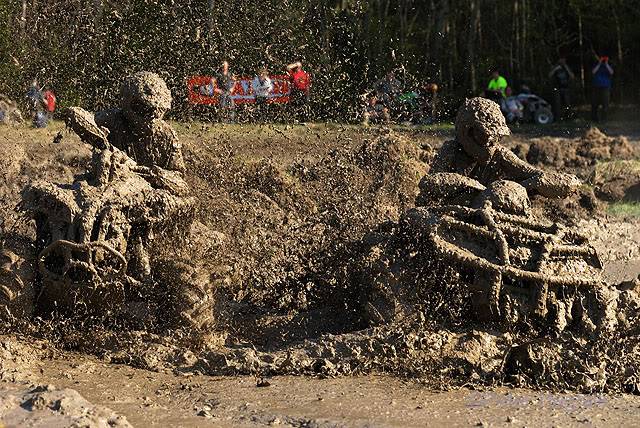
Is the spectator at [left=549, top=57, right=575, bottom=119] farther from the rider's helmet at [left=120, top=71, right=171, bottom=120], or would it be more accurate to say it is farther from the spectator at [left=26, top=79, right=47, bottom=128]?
the rider's helmet at [left=120, top=71, right=171, bottom=120]

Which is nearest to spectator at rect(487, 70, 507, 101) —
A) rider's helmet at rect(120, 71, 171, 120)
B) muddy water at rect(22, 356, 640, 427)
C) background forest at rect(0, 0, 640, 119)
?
background forest at rect(0, 0, 640, 119)

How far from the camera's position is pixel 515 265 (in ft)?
27.1

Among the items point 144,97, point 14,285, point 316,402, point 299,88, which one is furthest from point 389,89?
point 316,402

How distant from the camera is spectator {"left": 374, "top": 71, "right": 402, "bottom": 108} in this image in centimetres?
1373

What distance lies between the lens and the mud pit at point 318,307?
8.13 metres

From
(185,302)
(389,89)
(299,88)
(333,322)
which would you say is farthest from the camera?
(299,88)

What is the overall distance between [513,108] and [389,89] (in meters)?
9.39

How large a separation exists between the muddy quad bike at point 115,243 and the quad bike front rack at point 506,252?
5.55 feet

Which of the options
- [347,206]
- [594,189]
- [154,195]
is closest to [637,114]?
[594,189]

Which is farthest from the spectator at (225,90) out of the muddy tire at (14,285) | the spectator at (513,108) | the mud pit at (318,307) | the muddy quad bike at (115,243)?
the spectator at (513,108)

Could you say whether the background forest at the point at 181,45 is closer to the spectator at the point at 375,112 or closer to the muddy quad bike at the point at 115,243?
the spectator at the point at 375,112

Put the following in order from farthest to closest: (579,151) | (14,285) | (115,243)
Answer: (579,151), (115,243), (14,285)

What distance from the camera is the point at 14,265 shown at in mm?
8492

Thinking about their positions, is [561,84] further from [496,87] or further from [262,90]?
[262,90]
